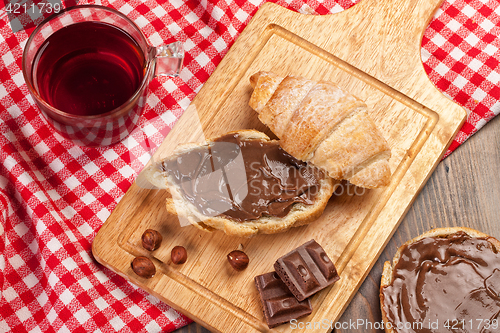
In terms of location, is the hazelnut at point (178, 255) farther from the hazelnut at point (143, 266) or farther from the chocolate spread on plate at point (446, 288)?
the chocolate spread on plate at point (446, 288)

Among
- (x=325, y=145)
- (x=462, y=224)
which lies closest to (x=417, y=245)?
(x=462, y=224)

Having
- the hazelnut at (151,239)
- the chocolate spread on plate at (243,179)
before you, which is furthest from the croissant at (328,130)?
the hazelnut at (151,239)

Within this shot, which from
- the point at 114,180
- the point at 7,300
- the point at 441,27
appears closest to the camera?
the point at 7,300

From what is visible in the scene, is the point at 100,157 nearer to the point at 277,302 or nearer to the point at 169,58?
the point at 169,58

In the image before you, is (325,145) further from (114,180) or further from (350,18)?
(114,180)

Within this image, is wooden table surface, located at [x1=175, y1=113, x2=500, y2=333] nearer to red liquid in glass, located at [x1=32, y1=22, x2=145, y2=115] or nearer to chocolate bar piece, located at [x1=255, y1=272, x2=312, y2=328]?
chocolate bar piece, located at [x1=255, y1=272, x2=312, y2=328]

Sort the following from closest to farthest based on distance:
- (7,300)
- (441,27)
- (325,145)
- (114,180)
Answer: (325,145) < (7,300) < (114,180) < (441,27)

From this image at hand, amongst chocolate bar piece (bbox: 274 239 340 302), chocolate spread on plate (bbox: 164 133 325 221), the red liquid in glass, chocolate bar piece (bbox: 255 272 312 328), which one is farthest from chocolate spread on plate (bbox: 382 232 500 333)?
the red liquid in glass
